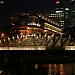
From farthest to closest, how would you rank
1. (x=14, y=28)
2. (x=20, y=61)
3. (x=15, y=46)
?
(x=14, y=28)
(x=15, y=46)
(x=20, y=61)

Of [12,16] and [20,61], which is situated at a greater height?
[12,16]

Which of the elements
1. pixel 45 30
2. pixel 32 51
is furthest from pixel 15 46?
pixel 45 30

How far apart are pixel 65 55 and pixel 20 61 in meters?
12.1

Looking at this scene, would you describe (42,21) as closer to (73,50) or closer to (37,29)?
(37,29)

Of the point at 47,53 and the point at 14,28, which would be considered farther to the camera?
the point at 14,28

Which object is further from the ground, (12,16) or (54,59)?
(12,16)

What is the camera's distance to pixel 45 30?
601 ft

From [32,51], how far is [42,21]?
93949 mm

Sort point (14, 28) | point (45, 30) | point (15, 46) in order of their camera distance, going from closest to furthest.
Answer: point (15, 46), point (14, 28), point (45, 30)

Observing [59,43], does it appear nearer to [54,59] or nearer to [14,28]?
[54,59]

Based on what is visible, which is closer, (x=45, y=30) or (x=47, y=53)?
(x=47, y=53)

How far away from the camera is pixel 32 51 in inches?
3610

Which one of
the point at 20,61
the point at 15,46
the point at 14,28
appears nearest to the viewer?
the point at 20,61

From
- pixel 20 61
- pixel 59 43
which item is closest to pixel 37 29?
pixel 59 43
